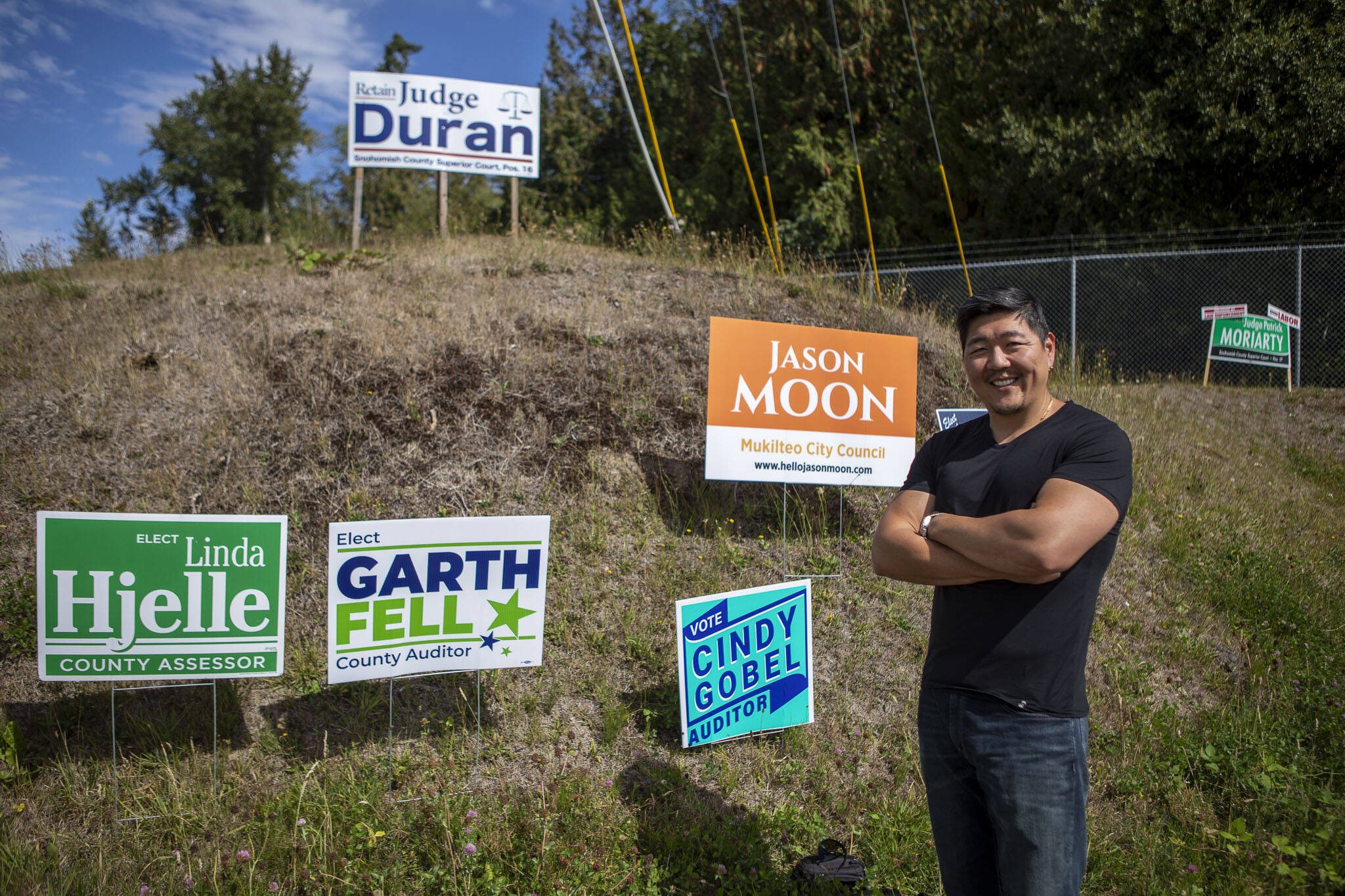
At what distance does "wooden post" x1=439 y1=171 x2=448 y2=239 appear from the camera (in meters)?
9.75

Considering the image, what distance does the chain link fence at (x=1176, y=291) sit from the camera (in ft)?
37.2

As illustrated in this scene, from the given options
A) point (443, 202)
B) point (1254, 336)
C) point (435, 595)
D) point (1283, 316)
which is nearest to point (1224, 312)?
point (1254, 336)

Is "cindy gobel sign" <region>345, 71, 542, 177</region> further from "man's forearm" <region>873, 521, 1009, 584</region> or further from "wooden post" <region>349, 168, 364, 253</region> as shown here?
"man's forearm" <region>873, 521, 1009, 584</region>

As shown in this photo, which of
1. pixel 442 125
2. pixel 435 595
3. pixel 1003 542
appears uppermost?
pixel 442 125

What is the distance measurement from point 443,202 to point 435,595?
297 inches

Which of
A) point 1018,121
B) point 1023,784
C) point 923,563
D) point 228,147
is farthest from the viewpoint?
point 228,147

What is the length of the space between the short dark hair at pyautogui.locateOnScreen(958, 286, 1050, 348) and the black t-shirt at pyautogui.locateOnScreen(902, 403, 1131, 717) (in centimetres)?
27

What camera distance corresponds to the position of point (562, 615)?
15.8 feet

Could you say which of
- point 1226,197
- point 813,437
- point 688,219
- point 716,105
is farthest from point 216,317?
point 716,105

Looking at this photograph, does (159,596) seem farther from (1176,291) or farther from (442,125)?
(1176,291)

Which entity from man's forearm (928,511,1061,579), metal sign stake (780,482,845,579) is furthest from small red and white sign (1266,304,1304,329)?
man's forearm (928,511,1061,579)

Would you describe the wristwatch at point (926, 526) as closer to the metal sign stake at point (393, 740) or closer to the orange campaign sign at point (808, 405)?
the metal sign stake at point (393, 740)

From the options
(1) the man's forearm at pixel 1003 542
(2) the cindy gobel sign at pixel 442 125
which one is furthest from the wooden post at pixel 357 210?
(1) the man's forearm at pixel 1003 542

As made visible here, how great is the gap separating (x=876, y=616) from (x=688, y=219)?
15.0m
